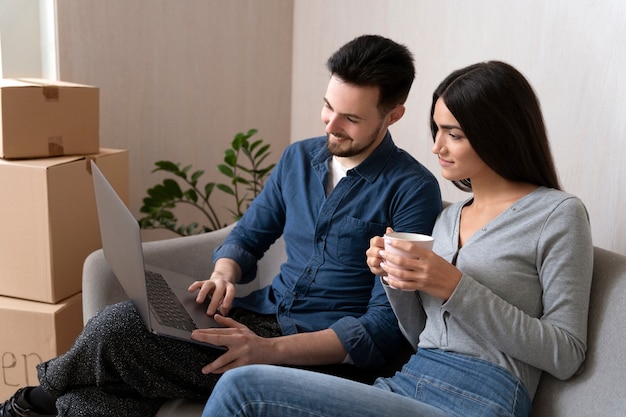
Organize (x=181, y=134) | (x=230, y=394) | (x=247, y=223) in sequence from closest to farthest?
(x=230, y=394) < (x=247, y=223) < (x=181, y=134)

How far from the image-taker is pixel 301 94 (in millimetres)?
2980

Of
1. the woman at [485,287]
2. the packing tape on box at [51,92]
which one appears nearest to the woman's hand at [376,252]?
the woman at [485,287]

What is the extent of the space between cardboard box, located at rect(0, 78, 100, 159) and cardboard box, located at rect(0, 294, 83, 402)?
1.42 feet

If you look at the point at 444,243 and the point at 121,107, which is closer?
the point at 444,243

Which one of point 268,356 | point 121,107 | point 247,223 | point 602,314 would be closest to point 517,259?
point 602,314

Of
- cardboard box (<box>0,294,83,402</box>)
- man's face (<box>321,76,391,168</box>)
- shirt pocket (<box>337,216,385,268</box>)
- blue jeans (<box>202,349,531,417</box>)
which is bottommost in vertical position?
cardboard box (<box>0,294,83,402</box>)

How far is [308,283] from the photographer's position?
1.63 metres

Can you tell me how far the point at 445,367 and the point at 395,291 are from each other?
0.58ft

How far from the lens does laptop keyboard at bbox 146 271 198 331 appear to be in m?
1.36

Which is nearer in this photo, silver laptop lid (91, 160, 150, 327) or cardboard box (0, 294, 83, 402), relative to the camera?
silver laptop lid (91, 160, 150, 327)

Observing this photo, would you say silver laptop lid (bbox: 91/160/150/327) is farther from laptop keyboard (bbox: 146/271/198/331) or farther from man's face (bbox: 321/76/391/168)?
man's face (bbox: 321/76/391/168)

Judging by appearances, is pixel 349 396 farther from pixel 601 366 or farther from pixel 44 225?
pixel 44 225

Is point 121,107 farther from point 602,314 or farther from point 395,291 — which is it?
point 602,314

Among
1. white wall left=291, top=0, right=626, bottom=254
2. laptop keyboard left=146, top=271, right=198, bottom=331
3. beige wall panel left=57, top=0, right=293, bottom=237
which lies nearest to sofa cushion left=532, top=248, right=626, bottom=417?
white wall left=291, top=0, right=626, bottom=254
